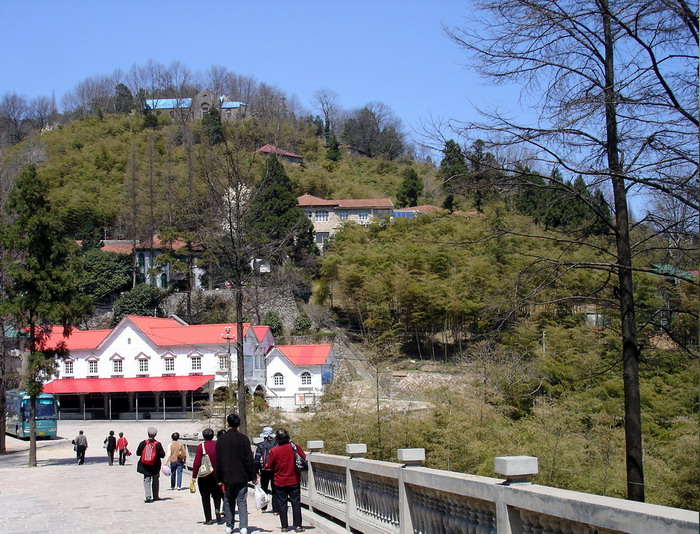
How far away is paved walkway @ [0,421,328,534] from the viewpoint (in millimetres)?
11062

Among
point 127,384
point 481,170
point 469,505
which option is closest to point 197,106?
point 127,384

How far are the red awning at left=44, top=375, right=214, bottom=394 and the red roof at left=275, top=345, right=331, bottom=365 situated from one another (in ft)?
18.8

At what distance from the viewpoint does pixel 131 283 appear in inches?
2773

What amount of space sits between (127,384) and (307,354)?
1231 cm

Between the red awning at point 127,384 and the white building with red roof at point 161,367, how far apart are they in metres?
0.07

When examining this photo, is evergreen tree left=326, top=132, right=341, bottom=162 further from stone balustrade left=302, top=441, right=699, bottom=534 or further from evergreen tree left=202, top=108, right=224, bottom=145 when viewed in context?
stone balustrade left=302, top=441, right=699, bottom=534

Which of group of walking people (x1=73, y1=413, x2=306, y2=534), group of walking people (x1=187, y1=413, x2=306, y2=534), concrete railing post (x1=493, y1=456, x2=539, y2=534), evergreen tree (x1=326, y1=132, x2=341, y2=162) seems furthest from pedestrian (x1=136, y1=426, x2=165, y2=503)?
evergreen tree (x1=326, y1=132, x2=341, y2=162)

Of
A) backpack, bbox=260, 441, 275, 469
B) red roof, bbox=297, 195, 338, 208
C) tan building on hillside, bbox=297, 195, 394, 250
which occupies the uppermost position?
red roof, bbox=297, 195, 338, 208

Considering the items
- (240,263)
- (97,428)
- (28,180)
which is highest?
(28,180)

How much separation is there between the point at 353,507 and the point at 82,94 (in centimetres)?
14675

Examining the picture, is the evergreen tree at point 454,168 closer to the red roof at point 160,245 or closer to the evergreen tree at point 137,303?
the evergreen tree at point 137,303

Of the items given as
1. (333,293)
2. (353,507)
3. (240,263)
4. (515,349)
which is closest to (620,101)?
(353,507)

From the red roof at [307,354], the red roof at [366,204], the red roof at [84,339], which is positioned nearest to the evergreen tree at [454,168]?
the red roof at [307,354]

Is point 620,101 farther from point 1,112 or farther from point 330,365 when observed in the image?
point 1,112
